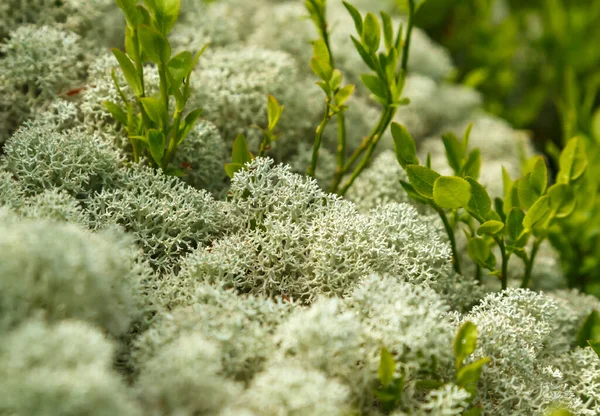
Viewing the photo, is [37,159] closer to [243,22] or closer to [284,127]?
[284,127]

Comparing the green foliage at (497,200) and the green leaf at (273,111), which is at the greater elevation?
the green leaf at (273,111)

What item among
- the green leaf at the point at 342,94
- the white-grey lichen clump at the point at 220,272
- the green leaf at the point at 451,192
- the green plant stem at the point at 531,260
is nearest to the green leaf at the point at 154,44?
the white-grey lichen clump at the point at 220,272

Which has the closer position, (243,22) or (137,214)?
(137,214)

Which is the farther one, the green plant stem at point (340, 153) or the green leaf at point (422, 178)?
the green plant stem at point (340, 153)

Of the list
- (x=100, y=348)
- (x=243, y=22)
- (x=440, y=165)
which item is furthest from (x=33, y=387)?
(x=243, y=22)

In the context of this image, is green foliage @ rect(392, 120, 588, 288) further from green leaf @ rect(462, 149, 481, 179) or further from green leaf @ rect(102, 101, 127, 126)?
green leaf @ rect(102, 101, 127, 126)

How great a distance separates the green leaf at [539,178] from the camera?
2.55 feet

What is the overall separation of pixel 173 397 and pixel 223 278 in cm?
20

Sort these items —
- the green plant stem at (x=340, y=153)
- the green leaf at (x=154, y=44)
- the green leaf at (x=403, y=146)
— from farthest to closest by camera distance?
the green plant stem at (x=340, y=153), the green leaf at (x=403, y=146), the green leaf at (x=154, y=44)

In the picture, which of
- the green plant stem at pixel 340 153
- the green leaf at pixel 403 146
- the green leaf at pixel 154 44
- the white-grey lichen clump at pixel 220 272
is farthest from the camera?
the green plant stem at pixel 340 153

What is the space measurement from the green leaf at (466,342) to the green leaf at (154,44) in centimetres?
49

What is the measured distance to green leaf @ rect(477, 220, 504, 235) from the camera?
0.71 m

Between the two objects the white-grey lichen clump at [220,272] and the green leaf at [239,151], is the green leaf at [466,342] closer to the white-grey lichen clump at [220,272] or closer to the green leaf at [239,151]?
the white-grey lichen clump at [220,272]

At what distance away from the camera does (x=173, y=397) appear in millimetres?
502
